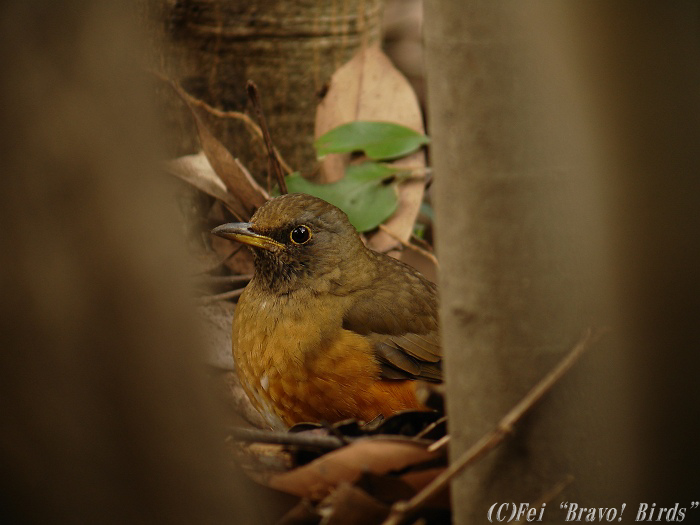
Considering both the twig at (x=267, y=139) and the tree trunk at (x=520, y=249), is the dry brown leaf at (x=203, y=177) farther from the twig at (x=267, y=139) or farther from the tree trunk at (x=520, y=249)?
the tree trunk at (x=520, y=249)

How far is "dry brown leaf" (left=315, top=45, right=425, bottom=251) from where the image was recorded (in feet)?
12.8

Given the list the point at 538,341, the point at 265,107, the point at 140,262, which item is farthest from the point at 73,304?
the point at 265,107

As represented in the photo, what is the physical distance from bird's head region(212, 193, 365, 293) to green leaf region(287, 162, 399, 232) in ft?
1.40

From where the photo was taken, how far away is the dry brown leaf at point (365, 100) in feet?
12.8

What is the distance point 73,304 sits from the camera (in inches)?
54.6

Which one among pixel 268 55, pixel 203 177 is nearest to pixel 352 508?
pixel 203 177

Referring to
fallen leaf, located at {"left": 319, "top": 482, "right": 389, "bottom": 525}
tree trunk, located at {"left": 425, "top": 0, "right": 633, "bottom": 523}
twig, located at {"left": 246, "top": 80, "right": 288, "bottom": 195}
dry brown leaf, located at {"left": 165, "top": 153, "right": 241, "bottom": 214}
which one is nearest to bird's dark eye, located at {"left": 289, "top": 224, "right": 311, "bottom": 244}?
twig, located at {"left": 246, "top": 80, "right": 288, "bottom": 195}

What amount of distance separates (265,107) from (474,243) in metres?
2.65

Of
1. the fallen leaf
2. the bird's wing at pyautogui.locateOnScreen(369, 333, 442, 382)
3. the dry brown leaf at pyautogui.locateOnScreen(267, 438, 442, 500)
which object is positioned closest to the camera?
the fallen leaf

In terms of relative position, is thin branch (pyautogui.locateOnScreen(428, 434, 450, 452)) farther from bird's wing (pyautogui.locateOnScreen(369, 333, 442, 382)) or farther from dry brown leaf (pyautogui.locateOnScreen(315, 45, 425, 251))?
dry brown leaf (pyautogui.locateOnScreen(315, 45, 425, 251))

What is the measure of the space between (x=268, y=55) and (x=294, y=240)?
1233 millimetres

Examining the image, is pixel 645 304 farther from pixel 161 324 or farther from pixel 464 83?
pixel 161 324

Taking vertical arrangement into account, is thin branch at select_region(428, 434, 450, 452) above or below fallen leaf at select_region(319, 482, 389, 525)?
above

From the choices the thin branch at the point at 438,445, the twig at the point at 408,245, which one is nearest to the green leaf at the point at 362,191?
the twig at the point at 408,245
